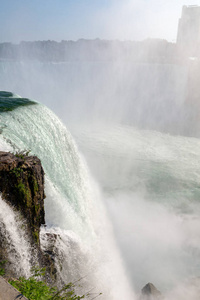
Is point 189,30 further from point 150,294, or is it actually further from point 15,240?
point 15,240

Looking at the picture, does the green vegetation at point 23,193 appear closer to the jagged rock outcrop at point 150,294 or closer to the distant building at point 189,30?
the jagged rock outcrop at point 150,294

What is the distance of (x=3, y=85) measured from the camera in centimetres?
2753

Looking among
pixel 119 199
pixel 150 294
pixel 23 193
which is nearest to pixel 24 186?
pixel 23 193

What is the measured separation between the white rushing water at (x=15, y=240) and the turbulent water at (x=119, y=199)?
888 millimetres

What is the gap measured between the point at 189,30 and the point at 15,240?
115ft

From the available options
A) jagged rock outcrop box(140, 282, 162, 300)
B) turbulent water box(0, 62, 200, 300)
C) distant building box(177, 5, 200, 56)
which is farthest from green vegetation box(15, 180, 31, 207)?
distant building box(177, 5, 200, 56)

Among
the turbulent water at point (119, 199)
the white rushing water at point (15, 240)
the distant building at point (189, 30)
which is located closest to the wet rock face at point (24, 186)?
the white rushing water at point (15, 240)

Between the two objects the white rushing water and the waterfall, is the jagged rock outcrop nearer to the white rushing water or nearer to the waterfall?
the waterfall

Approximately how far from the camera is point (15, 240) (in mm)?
3500

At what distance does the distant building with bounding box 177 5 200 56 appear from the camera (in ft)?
97.8

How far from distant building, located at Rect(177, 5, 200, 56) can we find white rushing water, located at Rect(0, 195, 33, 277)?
29.7m

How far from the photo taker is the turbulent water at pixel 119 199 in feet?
17.9

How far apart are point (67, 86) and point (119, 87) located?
5989mm

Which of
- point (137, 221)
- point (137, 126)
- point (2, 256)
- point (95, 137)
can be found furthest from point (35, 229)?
point (137, 126)
